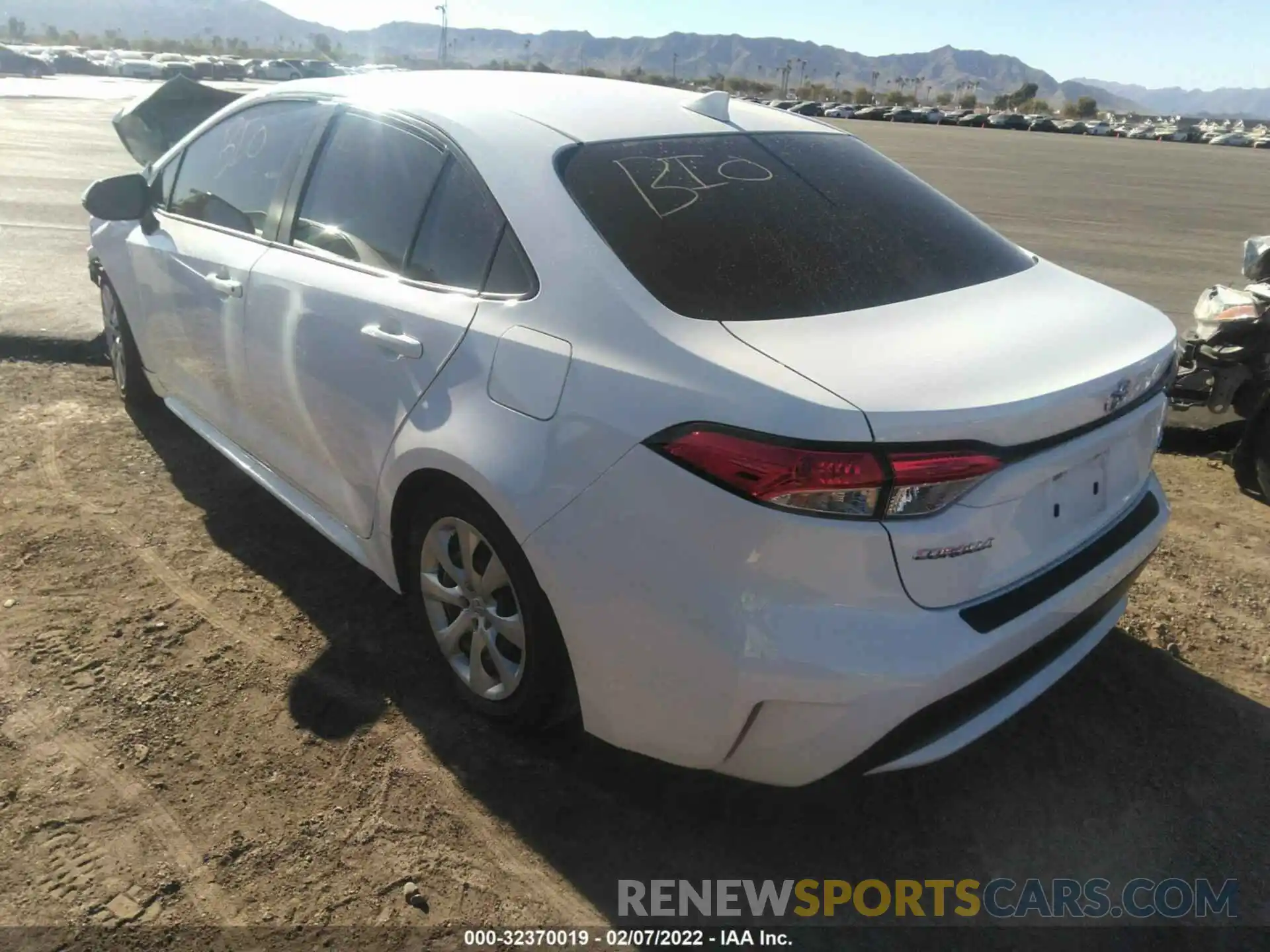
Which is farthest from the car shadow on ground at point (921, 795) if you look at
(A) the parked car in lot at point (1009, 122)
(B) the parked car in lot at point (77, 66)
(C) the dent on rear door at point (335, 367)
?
(A) the parked car in lot at point (1009, 122)

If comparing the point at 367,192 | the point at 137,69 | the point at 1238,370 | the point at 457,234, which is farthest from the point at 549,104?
the point at 137,69

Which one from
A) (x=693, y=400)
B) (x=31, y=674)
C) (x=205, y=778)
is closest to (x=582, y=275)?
(x=693, y=400)

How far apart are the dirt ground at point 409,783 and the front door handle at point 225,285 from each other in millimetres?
1032

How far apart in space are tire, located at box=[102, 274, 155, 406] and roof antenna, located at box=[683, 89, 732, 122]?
9.97ft

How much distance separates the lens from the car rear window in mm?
2311

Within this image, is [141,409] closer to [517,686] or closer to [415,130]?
[415,130]

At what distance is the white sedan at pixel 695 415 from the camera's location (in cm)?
195

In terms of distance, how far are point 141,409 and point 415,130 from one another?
9.68ft

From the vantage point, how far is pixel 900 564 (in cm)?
194

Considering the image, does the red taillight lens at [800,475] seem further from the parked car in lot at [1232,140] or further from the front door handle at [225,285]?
the parked car in lot at [1232,140]

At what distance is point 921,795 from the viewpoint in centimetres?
264

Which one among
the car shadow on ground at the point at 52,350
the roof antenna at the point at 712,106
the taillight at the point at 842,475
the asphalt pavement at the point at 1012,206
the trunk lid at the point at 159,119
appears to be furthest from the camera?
the asphalt pavement at the point at 1012,206

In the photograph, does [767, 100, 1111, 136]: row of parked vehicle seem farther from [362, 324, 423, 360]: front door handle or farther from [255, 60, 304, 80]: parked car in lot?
[362, 324, 423, 360]: front door handle

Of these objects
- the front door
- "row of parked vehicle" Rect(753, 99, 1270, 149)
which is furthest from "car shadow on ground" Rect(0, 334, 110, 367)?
"row of parked vehicle" Rect(753, 99, 1270, 149)
